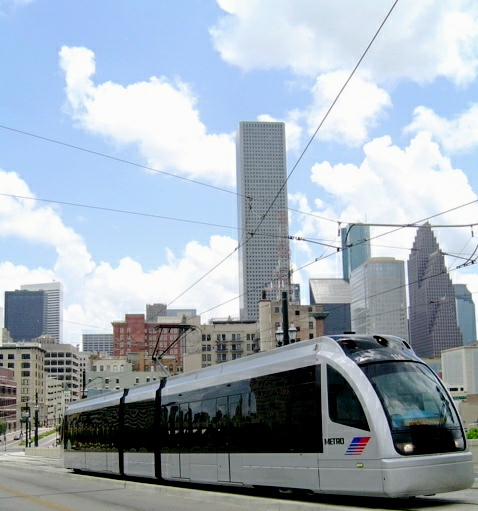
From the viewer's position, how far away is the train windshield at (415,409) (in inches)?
499

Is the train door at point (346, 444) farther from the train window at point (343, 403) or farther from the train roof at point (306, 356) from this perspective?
the train roof at point (306, 356)

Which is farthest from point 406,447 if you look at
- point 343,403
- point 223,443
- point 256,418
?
point 223,443

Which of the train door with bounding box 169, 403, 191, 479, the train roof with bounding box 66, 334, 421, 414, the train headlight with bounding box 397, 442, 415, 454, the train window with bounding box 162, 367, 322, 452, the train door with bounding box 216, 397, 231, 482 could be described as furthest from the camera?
the train door with bounding box 169, 403, 191, 479

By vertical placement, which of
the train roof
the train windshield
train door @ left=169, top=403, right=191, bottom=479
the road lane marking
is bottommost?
the road lane marking

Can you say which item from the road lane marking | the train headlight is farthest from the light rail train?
the road lane marking

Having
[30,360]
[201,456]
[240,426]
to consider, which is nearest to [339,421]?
[240,426]

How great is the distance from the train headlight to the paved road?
38.3 inches

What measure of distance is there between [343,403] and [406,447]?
4.62ft

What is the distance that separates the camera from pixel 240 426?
1678 centimetres

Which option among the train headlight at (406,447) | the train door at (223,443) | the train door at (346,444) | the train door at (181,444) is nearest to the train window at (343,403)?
the train door at (346,444)

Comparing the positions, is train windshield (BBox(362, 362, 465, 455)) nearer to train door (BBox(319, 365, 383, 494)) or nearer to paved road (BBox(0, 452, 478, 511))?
train door (BBox(319, 365, 383, 494))

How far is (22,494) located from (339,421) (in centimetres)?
1036

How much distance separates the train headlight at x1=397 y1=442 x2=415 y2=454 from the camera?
41.0 ft

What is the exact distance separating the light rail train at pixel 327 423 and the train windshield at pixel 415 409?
18 millimetres
